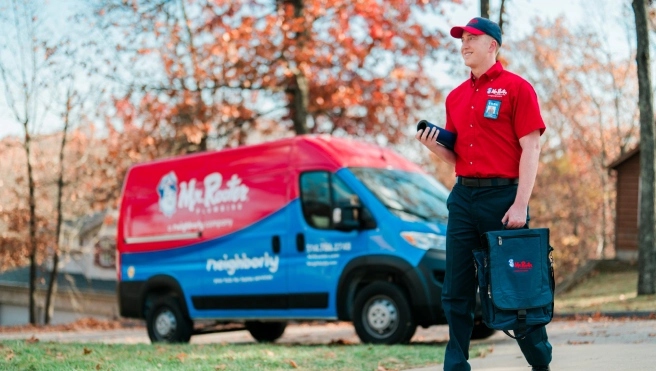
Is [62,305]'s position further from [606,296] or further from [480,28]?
[480,28]

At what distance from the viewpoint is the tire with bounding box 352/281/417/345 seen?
8.94m

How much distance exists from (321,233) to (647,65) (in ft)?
27.8

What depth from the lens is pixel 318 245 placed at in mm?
9633

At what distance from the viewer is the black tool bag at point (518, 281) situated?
4520 mm

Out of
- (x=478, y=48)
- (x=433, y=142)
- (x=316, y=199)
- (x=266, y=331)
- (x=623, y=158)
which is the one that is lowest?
(x=266, y=331)

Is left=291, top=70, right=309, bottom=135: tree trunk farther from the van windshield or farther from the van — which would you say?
the van windshield

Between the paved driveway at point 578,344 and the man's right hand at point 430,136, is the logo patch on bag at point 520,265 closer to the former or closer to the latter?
the man's right hand at point 430,136

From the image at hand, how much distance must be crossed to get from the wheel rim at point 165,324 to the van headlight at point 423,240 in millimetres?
3728

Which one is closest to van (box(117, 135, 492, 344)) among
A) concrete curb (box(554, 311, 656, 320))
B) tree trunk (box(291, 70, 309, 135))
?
concrete curb (box(554, 311, 656, 320))

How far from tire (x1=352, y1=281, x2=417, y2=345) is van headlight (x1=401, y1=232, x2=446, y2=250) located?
0.53 m

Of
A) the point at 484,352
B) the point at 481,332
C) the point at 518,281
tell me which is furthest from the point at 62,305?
the point at 518,281

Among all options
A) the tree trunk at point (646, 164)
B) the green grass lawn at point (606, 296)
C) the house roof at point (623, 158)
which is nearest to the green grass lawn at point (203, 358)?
the green grass lawn at point (606, 296)

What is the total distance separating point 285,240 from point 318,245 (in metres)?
0.51

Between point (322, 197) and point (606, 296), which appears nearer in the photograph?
point (322, 197)
